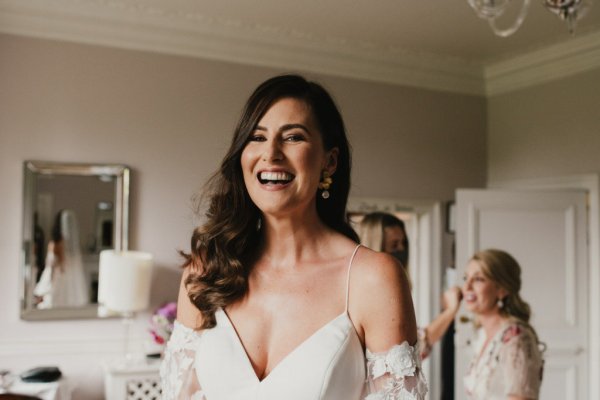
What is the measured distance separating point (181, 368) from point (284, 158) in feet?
1.60

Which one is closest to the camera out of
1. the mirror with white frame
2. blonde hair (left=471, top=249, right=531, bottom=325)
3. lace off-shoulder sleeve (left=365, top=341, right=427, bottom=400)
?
lace off-shoulder sleeve (left=365, top=341, right=427, bottom=400)

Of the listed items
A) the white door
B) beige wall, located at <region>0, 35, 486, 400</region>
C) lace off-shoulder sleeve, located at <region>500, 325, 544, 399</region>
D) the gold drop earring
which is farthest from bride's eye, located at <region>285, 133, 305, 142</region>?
the white door

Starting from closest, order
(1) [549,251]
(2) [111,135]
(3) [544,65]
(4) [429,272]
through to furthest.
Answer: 1. (2) [111,135]
2. (1) [549,251]
3. (3) [544,65]
4. (4) [429,272]

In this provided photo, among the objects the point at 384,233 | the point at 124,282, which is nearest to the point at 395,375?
the point at 384,233

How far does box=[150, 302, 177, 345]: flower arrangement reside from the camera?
405 cm

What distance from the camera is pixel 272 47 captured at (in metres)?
4.63

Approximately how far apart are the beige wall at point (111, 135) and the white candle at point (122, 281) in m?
0.33

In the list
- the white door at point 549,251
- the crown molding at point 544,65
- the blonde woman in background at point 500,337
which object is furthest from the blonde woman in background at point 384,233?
the crown molding at point 544,65

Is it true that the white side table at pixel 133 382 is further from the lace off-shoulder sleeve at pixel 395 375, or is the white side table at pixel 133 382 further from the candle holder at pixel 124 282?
the lace off-shoulder sleeve at pixel 395 375

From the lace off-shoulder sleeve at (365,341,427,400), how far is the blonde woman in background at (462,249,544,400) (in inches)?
63.3

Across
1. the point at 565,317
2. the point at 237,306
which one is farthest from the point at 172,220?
the point at 237,306

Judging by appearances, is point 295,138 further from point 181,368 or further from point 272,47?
point 272,47

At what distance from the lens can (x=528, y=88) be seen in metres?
5.11

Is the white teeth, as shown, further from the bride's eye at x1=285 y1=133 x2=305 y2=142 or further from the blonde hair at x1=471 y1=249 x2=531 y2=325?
the blonde hair at x1=471 y1=249 x2=531 y2=325
